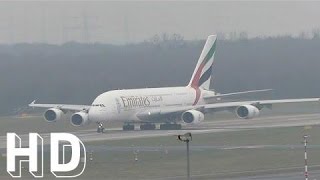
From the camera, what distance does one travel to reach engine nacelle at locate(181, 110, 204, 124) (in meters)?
82.9

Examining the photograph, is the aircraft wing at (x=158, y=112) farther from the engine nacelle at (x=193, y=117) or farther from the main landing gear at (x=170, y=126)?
the engine nacelle at (x=193, y=117)

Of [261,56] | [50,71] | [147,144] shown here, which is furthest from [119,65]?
[147,144]

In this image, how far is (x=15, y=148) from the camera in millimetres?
63656

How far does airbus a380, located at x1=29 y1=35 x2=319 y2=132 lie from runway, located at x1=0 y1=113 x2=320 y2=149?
0.89 m

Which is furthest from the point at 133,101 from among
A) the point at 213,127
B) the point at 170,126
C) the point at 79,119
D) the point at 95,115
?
the point at 213,127

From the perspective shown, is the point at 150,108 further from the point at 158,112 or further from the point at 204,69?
the point at 204,69

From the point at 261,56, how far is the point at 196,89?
114 feet

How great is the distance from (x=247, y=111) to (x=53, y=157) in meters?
28.4

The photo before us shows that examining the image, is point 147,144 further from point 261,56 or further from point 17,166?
point 261,56

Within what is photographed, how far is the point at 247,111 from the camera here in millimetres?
83875

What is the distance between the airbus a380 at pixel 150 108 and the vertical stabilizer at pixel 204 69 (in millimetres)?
1871

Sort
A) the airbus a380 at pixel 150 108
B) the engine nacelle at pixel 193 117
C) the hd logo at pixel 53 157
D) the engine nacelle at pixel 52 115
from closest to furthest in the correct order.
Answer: the hd logo at pixel 53 157 → the airbus a380 at pixel 150 108 → the engine nacelle at pixel 193 117 → the engine nacelle at pixel 52 115

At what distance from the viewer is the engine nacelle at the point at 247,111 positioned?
8394 cm

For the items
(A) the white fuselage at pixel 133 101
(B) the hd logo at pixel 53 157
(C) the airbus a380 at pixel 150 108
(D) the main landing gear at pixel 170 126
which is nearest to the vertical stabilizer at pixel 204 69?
(C) the airbus a380 at pixel 150 108
